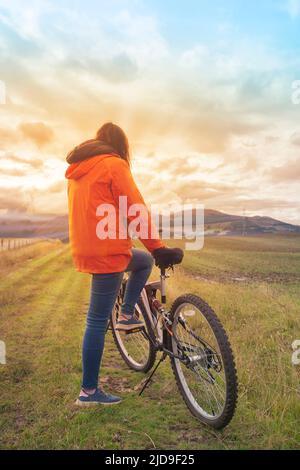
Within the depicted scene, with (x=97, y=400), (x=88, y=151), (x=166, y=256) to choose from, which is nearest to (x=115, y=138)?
(x=88, y=151)

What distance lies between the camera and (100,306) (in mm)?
4250

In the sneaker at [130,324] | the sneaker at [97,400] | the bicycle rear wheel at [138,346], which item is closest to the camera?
the sneaker at [97,400]

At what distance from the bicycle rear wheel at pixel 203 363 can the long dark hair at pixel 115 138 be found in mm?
1595

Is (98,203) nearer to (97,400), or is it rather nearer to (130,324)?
(130,324)

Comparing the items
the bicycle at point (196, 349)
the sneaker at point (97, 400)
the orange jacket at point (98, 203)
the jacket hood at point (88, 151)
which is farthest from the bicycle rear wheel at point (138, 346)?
the jacket hood at point (88, 151)

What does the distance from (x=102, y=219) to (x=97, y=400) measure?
1953 mm

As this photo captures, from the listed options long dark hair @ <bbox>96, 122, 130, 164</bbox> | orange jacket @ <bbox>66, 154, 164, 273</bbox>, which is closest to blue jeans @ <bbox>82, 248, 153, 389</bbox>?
orange jacket @ <bbox>66, 154, 164, 273</bbox>

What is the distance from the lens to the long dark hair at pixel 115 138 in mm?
4258

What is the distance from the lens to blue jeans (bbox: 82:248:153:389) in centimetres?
418

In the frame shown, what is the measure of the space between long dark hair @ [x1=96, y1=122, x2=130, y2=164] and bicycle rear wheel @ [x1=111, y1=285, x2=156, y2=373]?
184cm

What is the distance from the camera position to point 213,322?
3.81 meters

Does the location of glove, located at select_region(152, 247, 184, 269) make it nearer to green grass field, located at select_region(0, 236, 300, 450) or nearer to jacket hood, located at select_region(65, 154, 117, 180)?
jacket hood, located at select_region(65, 154, 117, 180)

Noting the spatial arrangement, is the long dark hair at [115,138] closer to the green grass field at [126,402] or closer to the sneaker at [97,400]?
the sneaker at [97,400]
